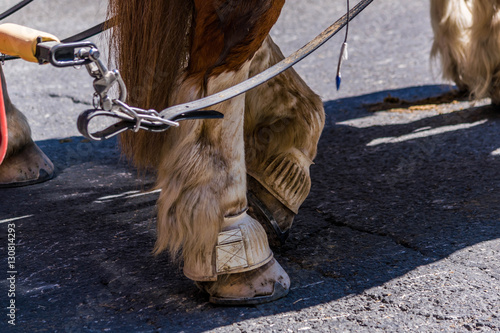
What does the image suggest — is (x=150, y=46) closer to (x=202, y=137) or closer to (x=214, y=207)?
(x=202, y=137)

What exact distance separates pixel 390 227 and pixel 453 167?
2.00 ft

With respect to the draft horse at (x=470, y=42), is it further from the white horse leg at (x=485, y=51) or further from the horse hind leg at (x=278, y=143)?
the horse hind leg at (x=278, y=143)

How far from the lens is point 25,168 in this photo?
2459 mm

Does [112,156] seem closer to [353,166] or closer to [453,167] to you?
[353,166]

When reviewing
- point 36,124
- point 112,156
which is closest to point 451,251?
point 112,156

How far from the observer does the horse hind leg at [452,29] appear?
121 inches

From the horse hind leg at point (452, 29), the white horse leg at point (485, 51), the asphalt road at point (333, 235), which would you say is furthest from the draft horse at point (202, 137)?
the horse hind leg at point (452, 29)

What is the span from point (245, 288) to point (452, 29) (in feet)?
6.70

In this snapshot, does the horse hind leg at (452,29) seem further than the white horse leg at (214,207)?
Yes

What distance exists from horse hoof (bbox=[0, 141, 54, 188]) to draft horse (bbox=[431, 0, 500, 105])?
190 centimetres

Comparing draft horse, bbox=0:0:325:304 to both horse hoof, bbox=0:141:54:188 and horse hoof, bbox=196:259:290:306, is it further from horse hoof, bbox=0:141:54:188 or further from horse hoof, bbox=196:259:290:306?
horse hoof, bbox=0:141:54:188

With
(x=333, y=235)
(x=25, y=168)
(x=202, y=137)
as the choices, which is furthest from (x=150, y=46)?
(x=25, y=168)

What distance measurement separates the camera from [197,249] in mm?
1519

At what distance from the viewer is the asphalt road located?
1.51 metres
